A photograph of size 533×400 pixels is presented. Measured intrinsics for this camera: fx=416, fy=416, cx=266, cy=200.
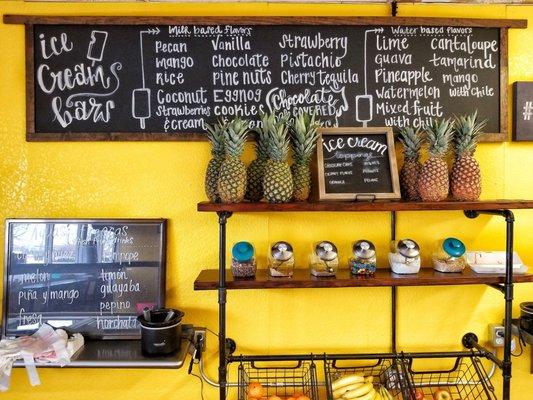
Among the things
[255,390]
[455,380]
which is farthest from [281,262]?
[455,380]

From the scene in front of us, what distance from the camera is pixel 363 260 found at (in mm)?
2031

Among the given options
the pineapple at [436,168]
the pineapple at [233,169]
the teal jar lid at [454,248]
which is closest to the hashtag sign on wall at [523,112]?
the pineapple at [436,168]

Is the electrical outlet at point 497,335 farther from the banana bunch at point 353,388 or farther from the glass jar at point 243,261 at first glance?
the glass jar at point 243,261

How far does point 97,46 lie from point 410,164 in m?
1.74

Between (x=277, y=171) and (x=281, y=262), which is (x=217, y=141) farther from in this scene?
(x=281, y=262)

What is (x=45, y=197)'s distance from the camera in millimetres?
2230

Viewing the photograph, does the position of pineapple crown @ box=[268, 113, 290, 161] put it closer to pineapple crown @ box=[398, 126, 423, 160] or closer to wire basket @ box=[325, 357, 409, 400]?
pineapple crown @ box=[398, 126, 423, 160]

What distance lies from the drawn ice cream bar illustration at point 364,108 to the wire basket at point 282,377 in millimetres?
1336

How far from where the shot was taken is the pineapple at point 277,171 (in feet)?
6.19

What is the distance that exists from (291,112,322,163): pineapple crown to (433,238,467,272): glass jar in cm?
83

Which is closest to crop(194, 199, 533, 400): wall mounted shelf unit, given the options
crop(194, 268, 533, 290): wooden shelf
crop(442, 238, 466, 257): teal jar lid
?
crop(194, 268, 533, 290): wooden shelf

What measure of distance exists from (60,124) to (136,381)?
144 cm

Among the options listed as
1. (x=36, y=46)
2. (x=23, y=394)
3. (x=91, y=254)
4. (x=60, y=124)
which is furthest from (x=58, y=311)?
(x=36, y=46)

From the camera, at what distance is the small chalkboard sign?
1987 mm
